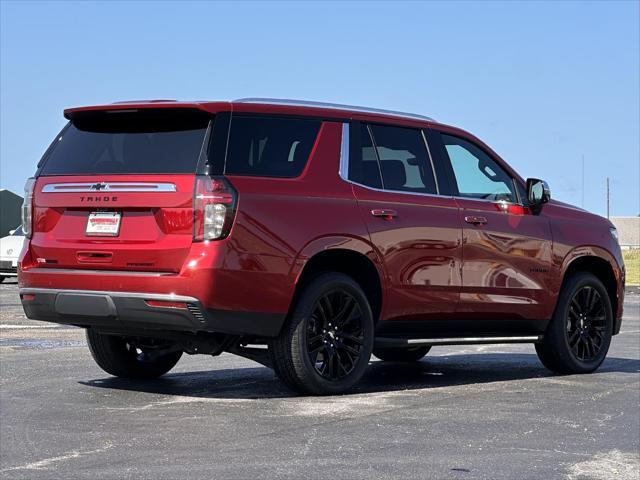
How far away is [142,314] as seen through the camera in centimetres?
843

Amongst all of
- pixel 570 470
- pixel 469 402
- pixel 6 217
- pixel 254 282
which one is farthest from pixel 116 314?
pixel 6 217

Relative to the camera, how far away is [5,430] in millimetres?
7473

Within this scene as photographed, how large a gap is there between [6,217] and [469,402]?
154 ft

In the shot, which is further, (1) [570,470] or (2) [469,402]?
(2) [469,402]

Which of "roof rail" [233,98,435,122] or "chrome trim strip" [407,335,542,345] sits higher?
"roof rail" [233,98,435,122]

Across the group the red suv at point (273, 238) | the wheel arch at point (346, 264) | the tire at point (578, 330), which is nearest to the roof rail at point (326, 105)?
the red suv at point (273, 238)

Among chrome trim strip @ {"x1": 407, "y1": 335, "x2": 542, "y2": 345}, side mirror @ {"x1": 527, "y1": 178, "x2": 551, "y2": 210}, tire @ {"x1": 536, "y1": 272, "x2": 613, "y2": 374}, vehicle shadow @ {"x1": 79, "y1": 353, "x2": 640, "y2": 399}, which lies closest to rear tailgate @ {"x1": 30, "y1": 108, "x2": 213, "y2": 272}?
vehicle shadow @ {"x1": 79, "y1": 353, "x2": 640, "y2": 399}

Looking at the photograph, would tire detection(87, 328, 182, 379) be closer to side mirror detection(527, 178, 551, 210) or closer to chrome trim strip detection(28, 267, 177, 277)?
chrome trim strip detection(28, 267, 177, 277)

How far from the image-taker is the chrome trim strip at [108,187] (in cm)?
851

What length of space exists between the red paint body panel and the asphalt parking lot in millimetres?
734

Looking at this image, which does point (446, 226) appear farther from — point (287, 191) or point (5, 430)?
point (5, 430)

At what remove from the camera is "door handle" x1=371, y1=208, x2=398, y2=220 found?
30.6 feet

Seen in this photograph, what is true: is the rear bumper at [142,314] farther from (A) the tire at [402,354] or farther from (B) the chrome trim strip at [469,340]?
(A) the tire at [402,354]

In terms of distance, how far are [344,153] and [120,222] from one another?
5.83 ft
